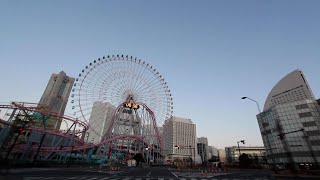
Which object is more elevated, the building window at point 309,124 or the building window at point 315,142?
the building window at point 309,124

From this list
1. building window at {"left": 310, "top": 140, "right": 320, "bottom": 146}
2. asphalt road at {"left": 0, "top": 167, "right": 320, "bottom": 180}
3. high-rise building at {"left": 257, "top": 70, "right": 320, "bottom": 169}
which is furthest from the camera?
high-rise building at {"left": 257, "top": 70, "right": 320, "bottom": 169}

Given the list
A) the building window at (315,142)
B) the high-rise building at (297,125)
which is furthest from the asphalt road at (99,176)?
the building window at (315,142)

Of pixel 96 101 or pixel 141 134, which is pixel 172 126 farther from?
pixel 96 101

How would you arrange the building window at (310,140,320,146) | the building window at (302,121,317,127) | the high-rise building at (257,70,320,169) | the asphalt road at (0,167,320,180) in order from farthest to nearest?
1. the building window at (302,121,317,127)
2. the high-rise building at (257,70,320,169)
3. the building window at (310,140,320,146)
4. the asphalt road at (0,167,320,180)

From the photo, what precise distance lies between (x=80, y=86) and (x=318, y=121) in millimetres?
81453

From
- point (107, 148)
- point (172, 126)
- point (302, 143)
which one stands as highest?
point (172, 126)

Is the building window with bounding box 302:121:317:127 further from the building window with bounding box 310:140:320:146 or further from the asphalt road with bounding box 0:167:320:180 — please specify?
the asphalt road with bounding box 0:167:320:180

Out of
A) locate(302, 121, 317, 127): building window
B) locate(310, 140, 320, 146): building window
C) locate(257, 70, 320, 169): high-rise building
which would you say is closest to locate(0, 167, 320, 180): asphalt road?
locate(257, 70, 320, 169): high-rise building

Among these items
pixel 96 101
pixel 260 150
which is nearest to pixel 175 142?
pixel 260 150

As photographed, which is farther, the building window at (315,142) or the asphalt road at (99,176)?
the building window at (315,142)

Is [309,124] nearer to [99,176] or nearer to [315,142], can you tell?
[315,142]

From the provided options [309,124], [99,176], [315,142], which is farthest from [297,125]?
[99,176]

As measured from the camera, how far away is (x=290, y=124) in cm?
8006

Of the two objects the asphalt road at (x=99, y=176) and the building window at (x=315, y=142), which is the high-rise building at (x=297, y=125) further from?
the asphalt road at (x=99, y=176)
